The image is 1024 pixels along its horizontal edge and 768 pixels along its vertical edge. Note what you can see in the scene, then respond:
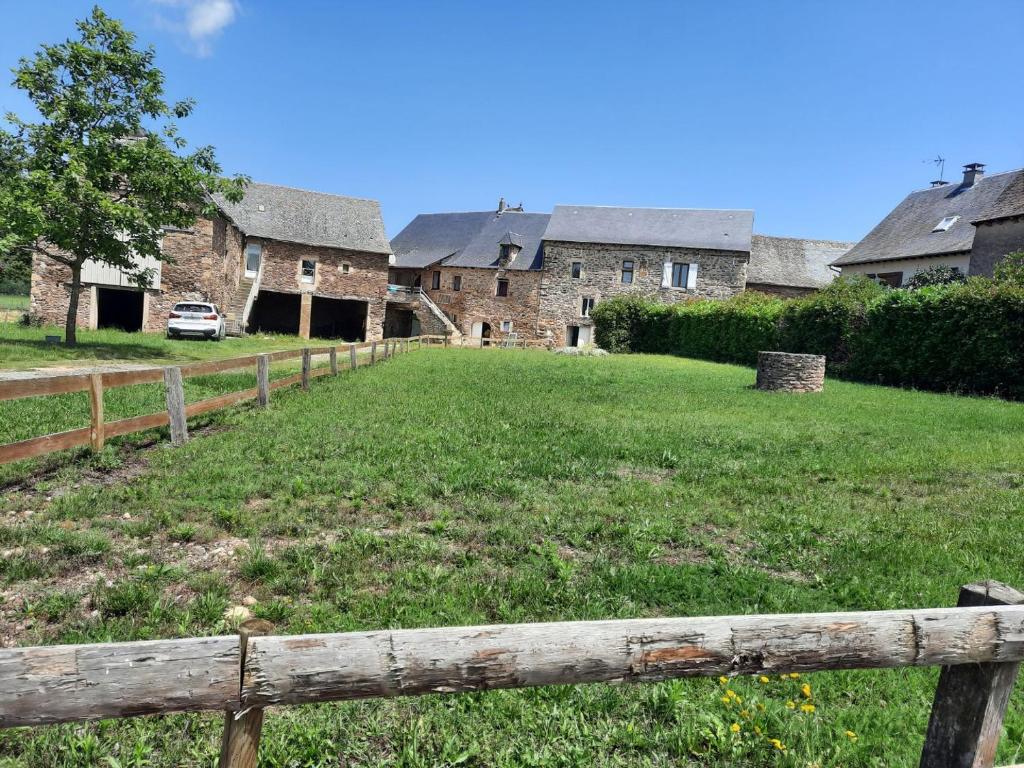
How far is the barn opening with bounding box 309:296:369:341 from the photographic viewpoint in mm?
39812

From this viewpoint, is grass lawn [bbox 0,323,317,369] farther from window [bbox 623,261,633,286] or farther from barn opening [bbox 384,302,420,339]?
window [bbox 623,261,633,286]

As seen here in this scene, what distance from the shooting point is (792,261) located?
42.2 metres

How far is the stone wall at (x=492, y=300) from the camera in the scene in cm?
4194

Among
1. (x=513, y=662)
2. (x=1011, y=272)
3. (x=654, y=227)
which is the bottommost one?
(x=513, y=662)

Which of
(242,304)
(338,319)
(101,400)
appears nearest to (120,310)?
(242,304)

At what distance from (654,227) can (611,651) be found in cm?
4228

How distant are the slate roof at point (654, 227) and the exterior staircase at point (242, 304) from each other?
1848 cm

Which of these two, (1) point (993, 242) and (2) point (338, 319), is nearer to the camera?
(1) point (993, 242)

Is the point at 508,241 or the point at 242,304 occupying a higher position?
the point at 508,241

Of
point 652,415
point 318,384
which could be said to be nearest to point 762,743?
point 652,415

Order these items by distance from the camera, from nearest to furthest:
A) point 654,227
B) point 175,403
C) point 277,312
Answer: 1. point 175,403
2. point 277,312
3. point 654,227

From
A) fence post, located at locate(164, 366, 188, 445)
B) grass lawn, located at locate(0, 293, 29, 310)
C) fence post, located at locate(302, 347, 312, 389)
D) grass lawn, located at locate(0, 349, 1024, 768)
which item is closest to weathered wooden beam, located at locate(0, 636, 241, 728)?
grass lawn, located at locate(0, 349, 1024, 768)

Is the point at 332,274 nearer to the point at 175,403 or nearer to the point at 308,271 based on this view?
the point at 308,271

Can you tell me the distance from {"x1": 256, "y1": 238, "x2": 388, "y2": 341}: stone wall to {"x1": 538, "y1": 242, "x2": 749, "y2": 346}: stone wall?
36.1ft
